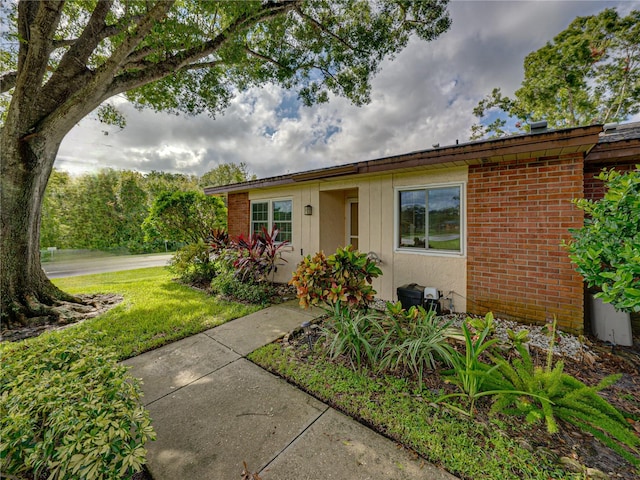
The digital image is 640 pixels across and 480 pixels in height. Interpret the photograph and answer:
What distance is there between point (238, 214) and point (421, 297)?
6774mm

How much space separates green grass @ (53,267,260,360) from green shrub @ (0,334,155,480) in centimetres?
64

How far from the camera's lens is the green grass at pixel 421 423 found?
179cm

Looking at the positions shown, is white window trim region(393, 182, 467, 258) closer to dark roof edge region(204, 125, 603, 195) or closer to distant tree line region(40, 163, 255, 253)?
dark roof edge region(204, 125, 603, 195)

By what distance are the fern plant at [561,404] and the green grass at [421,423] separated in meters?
0.30

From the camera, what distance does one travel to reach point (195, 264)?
7836 millimetres

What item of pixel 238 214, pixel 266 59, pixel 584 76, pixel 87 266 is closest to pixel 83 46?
pixel 266 59

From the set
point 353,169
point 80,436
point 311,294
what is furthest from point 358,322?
point 353,169

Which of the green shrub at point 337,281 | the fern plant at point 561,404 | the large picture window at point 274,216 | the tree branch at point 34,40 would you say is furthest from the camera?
the large picture window at point 274,216

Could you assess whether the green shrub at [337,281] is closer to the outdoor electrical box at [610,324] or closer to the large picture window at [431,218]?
the large picture window at [431,218]

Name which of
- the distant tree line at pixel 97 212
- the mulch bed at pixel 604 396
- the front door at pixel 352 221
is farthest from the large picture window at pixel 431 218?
the distant tree line at pixel 97 212

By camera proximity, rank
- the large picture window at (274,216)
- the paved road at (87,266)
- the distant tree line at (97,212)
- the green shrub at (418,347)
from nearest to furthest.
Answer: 1. the green shrub at (418,347)
2. the large picture window at (274,216)
3. the paved road at (87,266)
4. the distant tree line at (97,212)

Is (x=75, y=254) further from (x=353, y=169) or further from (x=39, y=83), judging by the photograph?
(x=353, y=169)

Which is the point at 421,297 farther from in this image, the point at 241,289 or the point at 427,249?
the point at 241,289

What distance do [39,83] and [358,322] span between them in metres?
7.38
